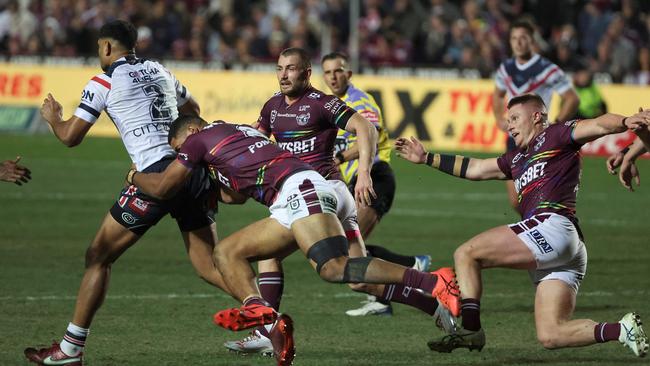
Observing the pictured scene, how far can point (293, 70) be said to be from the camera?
9.43 metres

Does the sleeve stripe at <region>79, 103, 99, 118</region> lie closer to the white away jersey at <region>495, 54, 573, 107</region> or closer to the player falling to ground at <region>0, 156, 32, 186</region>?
the player falling to ground at <region>0, 156, 32, 186</region>

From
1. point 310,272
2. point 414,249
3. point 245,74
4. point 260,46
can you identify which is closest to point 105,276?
point 310,272

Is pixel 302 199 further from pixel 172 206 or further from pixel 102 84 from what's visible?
pixel 102 84

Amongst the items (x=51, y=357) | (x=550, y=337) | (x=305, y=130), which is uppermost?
(x=305, y=130)

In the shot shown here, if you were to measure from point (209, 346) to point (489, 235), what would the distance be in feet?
8.10

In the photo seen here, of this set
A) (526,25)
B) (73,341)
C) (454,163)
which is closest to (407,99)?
(526,25)

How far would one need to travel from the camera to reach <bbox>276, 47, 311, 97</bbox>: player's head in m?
9.41

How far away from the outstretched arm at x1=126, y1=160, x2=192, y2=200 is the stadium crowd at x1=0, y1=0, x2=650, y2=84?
58.7 ft

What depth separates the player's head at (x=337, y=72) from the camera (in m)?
11.6

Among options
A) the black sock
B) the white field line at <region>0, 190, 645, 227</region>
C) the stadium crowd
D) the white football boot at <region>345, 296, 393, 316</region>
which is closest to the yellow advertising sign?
the stadium crowd

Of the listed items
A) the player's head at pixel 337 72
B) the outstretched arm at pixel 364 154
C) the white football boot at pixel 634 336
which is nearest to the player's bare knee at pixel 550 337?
the white football boot at pixel 634 336

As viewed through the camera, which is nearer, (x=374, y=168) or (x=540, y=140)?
(x=540, y=140)

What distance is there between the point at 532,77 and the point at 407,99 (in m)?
12.1

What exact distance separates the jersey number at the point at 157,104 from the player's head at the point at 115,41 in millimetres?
343
